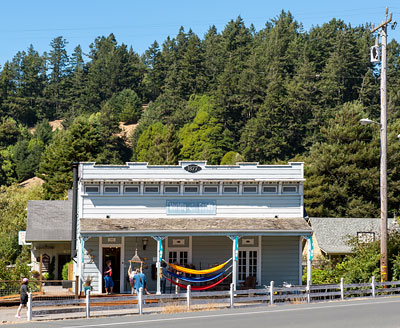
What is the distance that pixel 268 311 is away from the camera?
25703 millimetres

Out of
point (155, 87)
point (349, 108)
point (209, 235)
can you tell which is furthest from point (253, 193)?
point (155, 87)

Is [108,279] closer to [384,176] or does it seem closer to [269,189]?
[269,189]

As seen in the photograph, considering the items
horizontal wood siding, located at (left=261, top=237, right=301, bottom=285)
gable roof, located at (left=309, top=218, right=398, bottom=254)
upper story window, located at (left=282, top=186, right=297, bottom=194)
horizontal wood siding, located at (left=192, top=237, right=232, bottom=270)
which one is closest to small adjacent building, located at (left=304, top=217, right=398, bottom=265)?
gable roof, located at (left=309, top=218, right=398, bottom=254)

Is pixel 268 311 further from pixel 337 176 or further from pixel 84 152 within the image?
pixel 84 152

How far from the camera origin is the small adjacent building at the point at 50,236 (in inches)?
1710

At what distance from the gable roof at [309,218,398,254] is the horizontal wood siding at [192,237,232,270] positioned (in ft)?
47.3

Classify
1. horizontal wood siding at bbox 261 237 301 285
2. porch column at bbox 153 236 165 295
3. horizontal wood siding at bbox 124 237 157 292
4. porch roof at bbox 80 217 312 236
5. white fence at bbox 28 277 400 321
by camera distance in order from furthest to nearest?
horizontal wood siding at bbox 261 237 301 285, horizontal wood siding at bbox 124 237 157 292, porch roof at bbox 80 217 312 236, porch column at bbox 153 236 165 295, white fence at bbox 28 277 400 321

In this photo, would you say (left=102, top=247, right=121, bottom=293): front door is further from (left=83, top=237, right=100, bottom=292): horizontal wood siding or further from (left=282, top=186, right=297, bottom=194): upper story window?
(left=282, top=186, right=297, bottom=194): upper story window

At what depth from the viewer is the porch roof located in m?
33.5

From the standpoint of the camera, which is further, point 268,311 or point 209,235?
point 209,235

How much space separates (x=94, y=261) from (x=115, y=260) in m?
1.10

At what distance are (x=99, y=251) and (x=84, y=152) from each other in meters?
45.0

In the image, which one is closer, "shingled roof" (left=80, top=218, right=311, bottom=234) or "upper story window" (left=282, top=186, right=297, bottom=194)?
"shingled roof" (left=80, top=218, right=311, bottom=234)

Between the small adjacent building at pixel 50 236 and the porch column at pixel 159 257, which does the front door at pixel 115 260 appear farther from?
the small adjacent building at pixel 50 236
